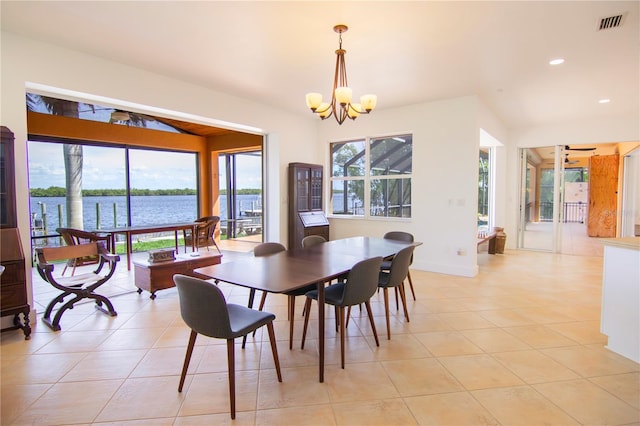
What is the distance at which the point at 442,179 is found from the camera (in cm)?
538

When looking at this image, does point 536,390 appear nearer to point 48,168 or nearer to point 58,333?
point 58,333

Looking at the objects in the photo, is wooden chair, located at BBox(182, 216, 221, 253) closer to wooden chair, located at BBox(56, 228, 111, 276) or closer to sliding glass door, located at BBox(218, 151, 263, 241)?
sliding glass door, located at BBox(218, 151, 263, 241)

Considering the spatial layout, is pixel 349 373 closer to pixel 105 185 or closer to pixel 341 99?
pixel 341 99

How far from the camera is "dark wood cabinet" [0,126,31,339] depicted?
2.88 metres

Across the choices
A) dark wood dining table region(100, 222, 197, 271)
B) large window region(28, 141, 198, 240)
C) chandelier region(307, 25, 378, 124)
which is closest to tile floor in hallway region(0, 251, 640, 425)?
dark wood dining table region(100, 222, 197, 271)

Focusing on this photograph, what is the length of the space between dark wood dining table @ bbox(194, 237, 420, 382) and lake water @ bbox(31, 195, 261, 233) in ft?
15.0

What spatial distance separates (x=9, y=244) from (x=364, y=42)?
3759 mm

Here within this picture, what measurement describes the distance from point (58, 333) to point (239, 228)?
5747 mm

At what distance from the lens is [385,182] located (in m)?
6.21

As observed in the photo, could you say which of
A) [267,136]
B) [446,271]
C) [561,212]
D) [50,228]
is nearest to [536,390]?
[446,271]

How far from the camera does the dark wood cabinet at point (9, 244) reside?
288 centimetres

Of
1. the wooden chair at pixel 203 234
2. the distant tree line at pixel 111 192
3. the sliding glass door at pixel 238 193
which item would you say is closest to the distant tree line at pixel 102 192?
the distant tree line at pixel 111 192

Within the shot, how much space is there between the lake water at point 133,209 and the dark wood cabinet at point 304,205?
210cm

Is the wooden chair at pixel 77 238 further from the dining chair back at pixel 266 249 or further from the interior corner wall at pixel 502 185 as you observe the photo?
the interior corner wall at pixel 502 185
